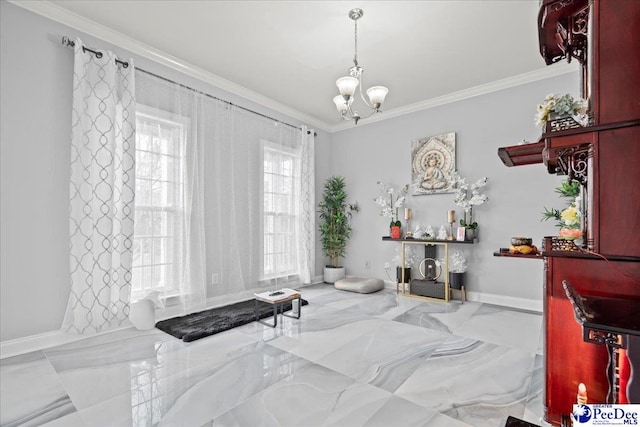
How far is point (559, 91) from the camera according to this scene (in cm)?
381

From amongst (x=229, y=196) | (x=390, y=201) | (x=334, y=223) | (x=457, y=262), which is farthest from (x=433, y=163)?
(x=229, y=196)

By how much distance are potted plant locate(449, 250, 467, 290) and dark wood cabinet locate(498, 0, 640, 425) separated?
285cm

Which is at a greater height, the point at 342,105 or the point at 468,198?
the point at 342,105

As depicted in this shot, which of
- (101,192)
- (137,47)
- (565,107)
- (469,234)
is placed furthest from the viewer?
(469,234)

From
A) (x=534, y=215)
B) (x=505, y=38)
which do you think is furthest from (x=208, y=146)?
(x=534, y=215)

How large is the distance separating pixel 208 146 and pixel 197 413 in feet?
9.89

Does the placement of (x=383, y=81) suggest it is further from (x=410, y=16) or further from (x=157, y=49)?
(x=157, y=49)

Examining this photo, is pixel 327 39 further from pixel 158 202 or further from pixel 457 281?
pixel 457 281

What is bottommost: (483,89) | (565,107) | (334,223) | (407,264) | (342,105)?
(407,264)

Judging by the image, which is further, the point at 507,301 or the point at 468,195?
the point at 468,195

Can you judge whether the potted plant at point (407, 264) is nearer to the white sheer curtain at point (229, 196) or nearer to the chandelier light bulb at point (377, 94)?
the white sheer curtain at point (229, 196)

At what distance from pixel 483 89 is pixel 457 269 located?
2506 millimetres

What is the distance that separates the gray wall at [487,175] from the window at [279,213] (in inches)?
54.4

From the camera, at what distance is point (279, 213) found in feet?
15.9
